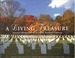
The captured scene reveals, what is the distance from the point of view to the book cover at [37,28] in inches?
183

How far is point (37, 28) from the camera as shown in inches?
184

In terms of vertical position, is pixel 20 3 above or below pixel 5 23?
above

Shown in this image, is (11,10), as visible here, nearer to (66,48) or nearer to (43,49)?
(43,49)

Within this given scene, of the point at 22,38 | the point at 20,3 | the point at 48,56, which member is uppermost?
the point at 20,3

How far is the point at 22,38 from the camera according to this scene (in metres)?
4.77

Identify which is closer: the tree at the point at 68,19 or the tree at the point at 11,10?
the tree at the point at 68,19

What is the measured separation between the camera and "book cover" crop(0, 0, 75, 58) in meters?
4.65

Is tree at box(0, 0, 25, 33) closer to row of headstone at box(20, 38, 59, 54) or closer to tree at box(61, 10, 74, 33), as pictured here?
row of headstone at box(20, 38, 59, 54)

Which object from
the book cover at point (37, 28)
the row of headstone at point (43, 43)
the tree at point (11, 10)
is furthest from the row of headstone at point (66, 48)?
the tree at point (11, 10)

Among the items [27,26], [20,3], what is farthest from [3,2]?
[27,26]

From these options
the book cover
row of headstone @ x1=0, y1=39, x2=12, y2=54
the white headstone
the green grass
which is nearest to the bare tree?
the book cover

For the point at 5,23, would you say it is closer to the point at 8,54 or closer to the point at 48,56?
the point at 8,54

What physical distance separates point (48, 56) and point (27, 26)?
637 mm

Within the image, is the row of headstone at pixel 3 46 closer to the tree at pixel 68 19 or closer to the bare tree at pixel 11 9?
the bare tree at pixel 11 9
